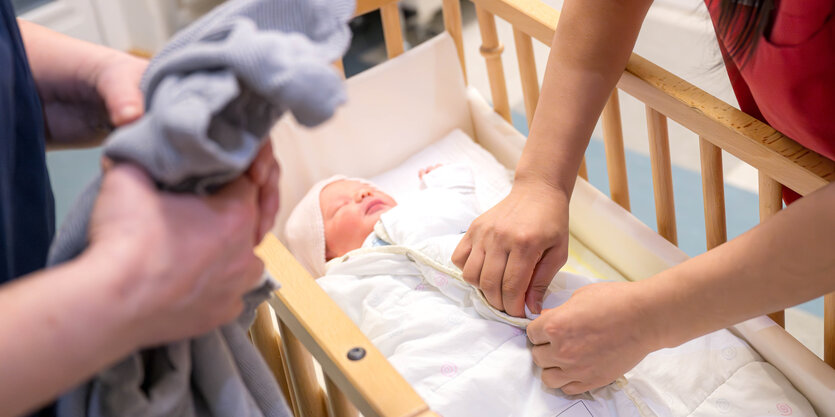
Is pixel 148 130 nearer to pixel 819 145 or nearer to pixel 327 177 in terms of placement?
pixel 819 145

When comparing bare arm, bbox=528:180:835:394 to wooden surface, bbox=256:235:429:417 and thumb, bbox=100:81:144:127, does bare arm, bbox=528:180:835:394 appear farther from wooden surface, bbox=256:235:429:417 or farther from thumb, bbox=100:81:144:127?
thumb, bbox=100:81:144:127

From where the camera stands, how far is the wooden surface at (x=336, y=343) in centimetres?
76

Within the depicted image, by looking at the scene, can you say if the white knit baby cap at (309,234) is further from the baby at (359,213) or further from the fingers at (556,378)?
the fingers at (556,378)

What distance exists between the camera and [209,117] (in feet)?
1.49

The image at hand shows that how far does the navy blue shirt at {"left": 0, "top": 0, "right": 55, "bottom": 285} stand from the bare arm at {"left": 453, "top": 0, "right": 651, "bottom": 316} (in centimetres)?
53

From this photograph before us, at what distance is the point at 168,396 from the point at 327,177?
0.86 meters

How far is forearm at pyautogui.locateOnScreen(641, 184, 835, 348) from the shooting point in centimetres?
71

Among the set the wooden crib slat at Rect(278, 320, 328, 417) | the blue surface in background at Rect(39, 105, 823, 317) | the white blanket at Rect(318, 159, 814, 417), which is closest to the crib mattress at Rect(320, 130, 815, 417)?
Answer: the white blanket at Rect(318, 159, 814, 417)

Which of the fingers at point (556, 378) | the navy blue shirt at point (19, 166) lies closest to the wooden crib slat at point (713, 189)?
the fingers at point (556, 378)

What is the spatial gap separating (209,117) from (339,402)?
0.53 m

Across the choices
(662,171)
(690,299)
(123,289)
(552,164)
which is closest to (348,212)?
(552,164)

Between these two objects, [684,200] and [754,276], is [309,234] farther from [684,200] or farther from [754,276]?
[684,200]

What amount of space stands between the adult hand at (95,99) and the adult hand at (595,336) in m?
0.54

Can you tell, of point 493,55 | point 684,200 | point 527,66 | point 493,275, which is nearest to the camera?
point 493,275
